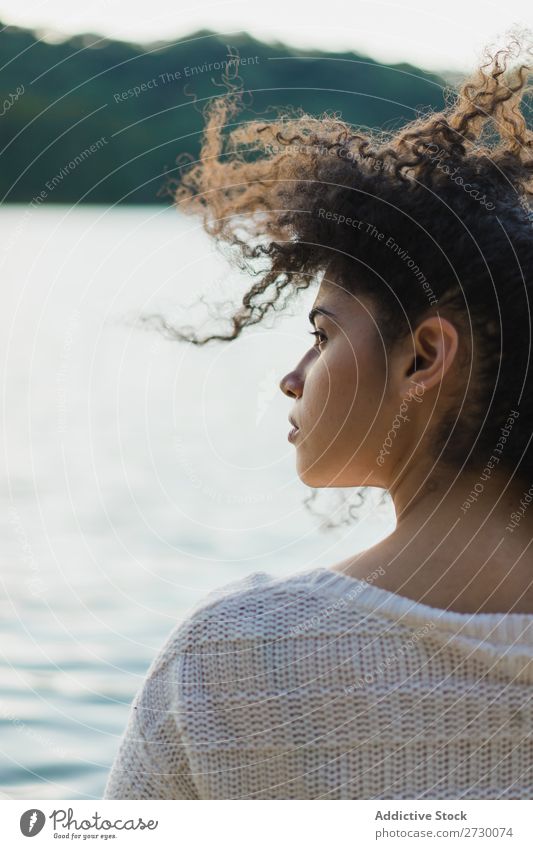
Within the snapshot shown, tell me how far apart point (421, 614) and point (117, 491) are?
3.72 metres

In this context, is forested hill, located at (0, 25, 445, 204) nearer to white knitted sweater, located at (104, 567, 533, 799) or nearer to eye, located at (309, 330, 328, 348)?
eye, located at (309, 330, 328, 348)

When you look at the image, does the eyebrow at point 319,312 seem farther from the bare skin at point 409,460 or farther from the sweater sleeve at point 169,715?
the sweater sleeve at point 169,715

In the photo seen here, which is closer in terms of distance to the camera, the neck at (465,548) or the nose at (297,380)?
the neck at (465,548)

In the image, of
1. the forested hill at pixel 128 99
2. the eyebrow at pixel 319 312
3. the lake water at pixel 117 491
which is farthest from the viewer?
the forested hill at pixel 128 99

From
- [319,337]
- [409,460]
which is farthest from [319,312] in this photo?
[409,460]

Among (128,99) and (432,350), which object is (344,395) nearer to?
(432,350)

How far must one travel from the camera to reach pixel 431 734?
1.03 metres

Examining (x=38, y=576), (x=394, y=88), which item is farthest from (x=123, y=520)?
(x=394, y=88)

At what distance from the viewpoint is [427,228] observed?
114 cm

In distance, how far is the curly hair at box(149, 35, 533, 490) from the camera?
1102mm

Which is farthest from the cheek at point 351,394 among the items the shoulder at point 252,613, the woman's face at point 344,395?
the shoulder at point 252,613

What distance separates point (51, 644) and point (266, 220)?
212 centimetres

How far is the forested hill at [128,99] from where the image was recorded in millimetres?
6172

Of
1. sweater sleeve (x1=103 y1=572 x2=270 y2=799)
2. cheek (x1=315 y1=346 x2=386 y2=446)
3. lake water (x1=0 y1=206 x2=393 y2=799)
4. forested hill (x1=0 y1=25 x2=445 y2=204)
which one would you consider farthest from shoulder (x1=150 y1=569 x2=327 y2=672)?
forested hill (x1=0 y1=25 x2=445 y2=204)
